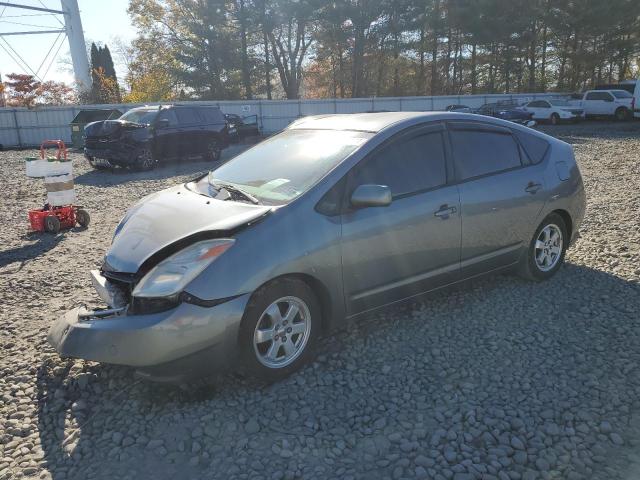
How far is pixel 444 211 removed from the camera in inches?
162

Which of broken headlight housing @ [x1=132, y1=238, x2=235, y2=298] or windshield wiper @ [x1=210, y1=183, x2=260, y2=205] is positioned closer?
broken headlight housing @ [x1=132, y1=238, x2=235, y2=298]

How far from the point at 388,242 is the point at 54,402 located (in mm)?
2422

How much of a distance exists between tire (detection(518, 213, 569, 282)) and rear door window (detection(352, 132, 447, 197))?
1334mm

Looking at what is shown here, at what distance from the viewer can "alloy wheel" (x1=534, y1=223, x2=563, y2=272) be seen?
500 centimetres

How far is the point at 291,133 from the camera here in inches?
183

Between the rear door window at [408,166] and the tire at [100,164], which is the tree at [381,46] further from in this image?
the rear door window at [408,166]

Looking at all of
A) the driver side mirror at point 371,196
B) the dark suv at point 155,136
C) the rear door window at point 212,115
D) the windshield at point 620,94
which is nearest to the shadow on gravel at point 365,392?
the driver side mirror at point 371,196

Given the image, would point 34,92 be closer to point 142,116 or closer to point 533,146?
point 142,116

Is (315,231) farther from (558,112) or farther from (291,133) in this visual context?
(558,112)

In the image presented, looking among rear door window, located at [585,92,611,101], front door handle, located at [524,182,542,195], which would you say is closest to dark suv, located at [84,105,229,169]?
front door handle, located at [524,182,542,195]

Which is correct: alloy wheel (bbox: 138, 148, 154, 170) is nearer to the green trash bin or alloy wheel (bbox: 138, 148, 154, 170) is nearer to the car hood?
the green trash bin

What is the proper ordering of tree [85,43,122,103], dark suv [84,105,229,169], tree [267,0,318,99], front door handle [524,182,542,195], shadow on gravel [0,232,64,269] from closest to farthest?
1. front door handle [524,182,542,195]
2. shadow on gravel [0,232,64,269]
3. dark suv [84,105,229,169]
4. tree [85,43,122,103]
5. tree [267,0,318,99]

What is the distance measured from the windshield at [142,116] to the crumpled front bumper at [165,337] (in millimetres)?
12878

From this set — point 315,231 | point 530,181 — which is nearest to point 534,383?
point 315,231
